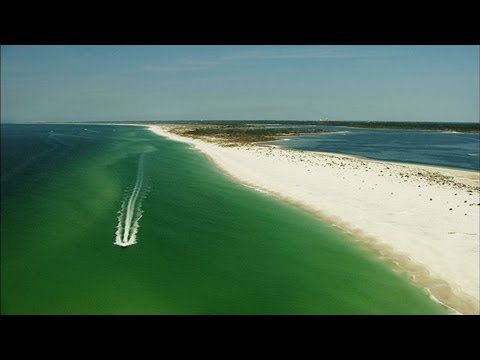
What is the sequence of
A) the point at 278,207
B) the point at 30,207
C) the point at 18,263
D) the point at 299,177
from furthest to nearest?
the point at 299,177 < the point at 278,207 < the point at 30,207 < the point at 18,263

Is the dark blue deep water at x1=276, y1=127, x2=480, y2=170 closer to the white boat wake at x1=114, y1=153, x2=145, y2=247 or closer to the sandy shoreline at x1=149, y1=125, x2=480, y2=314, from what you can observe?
the sandy shoreline at x1=149, y1=125, x2=480, y2=314

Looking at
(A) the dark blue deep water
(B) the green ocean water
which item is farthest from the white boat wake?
(A) the dark blue deep water

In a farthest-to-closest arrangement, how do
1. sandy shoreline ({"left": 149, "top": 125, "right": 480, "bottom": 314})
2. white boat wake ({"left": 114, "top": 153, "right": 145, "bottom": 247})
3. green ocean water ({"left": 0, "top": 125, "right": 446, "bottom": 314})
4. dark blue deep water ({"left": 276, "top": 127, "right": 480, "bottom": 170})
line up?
dark blue deep water ({"left": 276, "top": 127, "right": 480, "bottom": 170}), white boat wake ({"left": 114, "top": 153, "right": 145, "bottom": 247}), sandy shoreline ({"left": 149, "top": 125, "right": 480, "bottom": 314}), green ocean water ({"left": 0, "top": 125, "right": 446, "bottom": 314})

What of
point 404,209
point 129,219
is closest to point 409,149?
point 404,209
